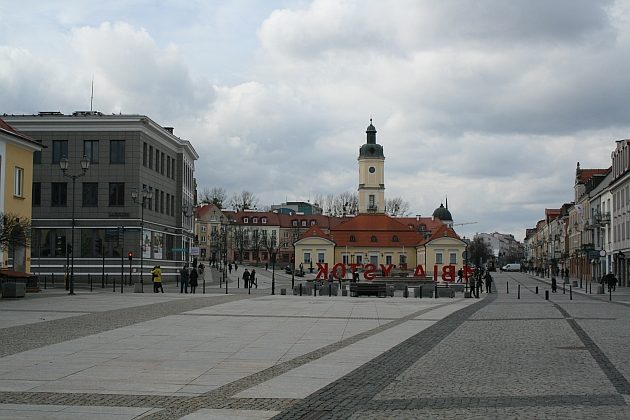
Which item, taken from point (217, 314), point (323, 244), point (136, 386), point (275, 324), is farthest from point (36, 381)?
point (323, 244)

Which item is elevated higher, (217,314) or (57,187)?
(57,187)

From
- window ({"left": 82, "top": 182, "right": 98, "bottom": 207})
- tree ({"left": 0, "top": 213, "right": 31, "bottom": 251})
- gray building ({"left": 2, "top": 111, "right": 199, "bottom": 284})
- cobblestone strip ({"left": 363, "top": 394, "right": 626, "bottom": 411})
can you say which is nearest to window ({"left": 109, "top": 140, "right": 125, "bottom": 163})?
gray building ({"left": 2, "top": 111, "right": 199, "bottom": 284})

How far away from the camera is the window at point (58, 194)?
6353 cm

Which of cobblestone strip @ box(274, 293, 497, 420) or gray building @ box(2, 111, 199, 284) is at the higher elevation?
gray building @ box(2, 111, 199, 284)

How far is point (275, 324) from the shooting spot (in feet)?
77.4

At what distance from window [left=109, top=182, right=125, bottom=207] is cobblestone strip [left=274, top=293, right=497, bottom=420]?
4714cm

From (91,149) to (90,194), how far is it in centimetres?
361

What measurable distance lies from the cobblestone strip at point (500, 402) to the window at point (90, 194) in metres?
56.2

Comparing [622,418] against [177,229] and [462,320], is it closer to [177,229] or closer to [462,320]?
[462,320]

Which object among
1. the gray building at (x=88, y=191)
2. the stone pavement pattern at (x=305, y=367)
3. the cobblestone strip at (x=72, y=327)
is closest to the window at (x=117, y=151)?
the gray building at (x=88, y=191)

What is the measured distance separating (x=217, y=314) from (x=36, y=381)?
1497cm

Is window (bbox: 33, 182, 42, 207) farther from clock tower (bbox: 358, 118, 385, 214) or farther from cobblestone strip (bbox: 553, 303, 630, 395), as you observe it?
clock tower (bbox: 358, 118, 385, 214)

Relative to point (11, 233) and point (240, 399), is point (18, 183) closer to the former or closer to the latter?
point (11, 233)

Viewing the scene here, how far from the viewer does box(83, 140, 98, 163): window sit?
63625 millimetres
